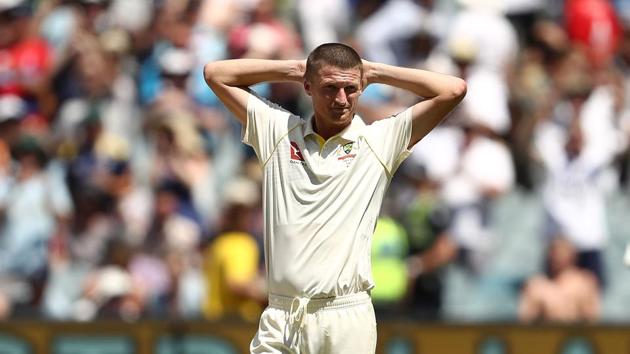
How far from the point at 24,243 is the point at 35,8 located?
9.83 ft

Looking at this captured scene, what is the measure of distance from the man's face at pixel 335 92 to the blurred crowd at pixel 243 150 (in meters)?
4.51

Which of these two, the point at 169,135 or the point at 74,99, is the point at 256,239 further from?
the point at 74,99

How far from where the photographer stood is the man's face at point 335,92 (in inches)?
244

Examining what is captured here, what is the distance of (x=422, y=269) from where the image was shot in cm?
1141

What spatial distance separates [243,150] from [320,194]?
634 cm

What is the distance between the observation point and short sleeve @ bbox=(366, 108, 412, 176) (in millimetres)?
6441

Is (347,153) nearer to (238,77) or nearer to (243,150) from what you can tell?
(238,77)

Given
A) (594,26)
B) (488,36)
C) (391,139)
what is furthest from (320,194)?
(594,26)

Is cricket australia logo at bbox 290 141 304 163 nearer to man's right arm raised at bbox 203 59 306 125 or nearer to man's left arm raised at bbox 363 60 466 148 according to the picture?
man's right arm raised at bbox 203 59 306 125

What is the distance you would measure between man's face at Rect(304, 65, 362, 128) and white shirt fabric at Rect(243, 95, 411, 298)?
13cm

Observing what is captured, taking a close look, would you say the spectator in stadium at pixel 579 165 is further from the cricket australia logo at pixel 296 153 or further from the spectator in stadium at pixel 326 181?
the cricket australia logo at pixel 296 153

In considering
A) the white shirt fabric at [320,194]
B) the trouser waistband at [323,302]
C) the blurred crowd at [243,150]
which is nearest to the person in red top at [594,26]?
the blurred crowd at [243,150]

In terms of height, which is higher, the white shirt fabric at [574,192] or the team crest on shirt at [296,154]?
the white shirt fabric at [574,192]

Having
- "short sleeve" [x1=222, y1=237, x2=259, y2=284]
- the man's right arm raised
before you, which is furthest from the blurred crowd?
the man's right arm raised
